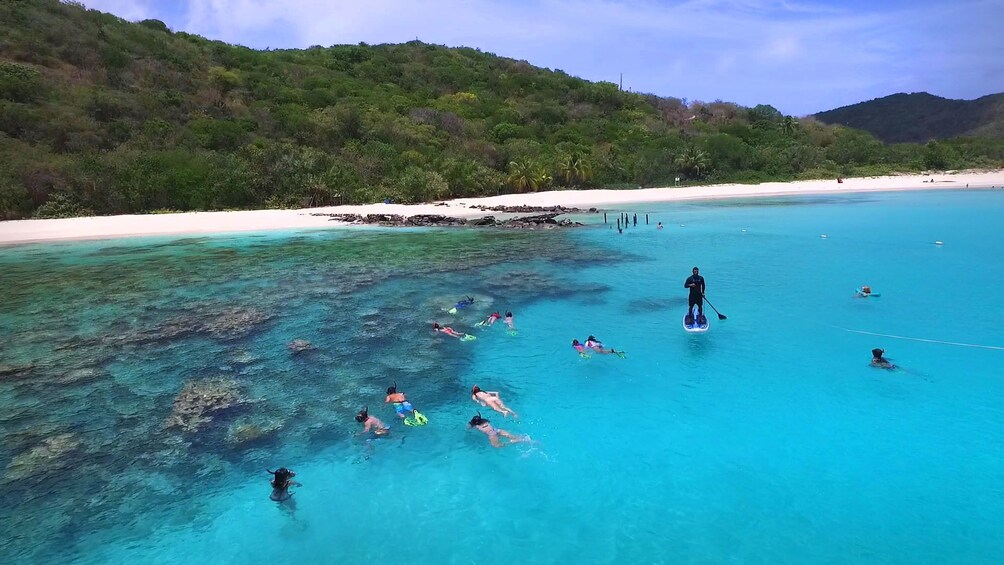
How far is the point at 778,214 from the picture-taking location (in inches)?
1774

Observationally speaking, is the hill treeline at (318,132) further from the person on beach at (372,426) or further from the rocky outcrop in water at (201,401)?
the person on beach at (372,426)

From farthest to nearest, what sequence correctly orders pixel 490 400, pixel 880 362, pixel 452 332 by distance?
pixel 452 332, pixel 880 362, pixel 490 400

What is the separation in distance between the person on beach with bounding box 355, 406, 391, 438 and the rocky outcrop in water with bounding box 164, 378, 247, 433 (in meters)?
3.13

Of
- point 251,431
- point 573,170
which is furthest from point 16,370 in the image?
point 573,170

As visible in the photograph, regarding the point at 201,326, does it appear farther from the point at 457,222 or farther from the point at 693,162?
the point at 693,162

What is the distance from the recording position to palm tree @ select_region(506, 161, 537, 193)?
208ft

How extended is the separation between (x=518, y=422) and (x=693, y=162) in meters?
69.4

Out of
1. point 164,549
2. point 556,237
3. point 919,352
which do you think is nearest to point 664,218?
point 556,237

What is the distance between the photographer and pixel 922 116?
140 m

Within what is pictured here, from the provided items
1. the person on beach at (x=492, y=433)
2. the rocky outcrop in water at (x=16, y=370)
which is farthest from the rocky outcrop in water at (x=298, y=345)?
the person on beach at (x=492, y=433)

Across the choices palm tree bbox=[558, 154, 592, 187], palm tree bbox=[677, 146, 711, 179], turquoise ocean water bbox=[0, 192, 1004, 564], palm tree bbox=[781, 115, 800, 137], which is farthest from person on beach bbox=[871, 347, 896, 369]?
palm tree bbox=[781, 115, 800, 137]

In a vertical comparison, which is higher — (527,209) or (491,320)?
(527,209)

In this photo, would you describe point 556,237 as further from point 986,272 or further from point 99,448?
point 99,448

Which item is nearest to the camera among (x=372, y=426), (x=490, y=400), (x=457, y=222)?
(x=372, y=426)
